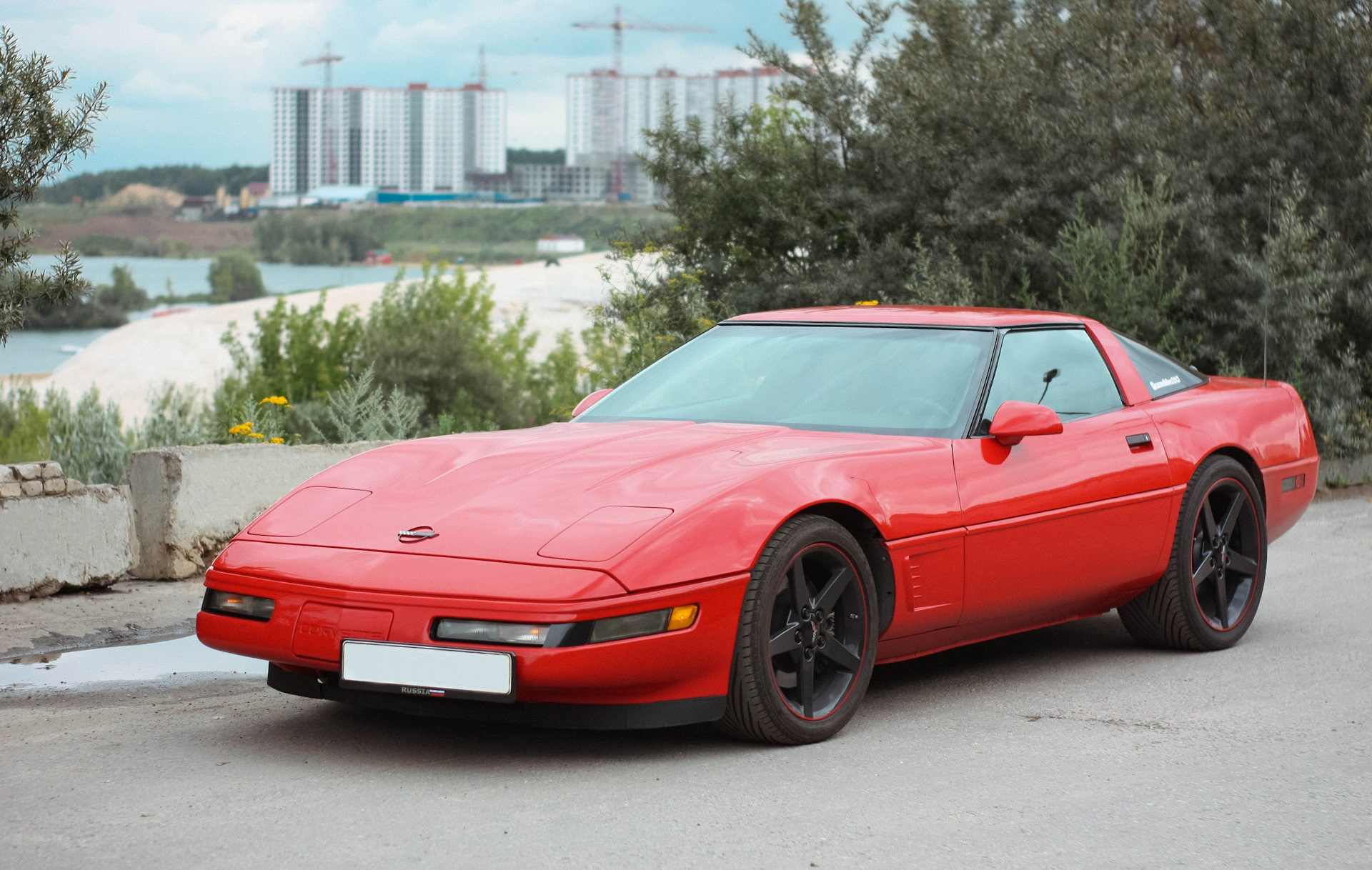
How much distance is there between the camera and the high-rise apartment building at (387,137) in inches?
5935

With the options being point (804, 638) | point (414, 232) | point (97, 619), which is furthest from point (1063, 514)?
point (414, 232)

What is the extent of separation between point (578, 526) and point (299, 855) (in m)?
1.14

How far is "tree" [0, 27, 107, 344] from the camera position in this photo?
6.11m

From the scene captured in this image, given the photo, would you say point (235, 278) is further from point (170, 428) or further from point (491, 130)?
point (491, 130)

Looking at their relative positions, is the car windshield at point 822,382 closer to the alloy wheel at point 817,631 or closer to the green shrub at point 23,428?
the alloy wheel at point 817,631

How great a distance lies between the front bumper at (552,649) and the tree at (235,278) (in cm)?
8239

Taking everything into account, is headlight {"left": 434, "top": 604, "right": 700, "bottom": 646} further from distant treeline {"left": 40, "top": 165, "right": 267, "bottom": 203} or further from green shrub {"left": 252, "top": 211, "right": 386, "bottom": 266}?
green shrub {"left": 252, "top": 211, "right": 386, "bottom": 266}

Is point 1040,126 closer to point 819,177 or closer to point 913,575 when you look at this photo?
point 819,177

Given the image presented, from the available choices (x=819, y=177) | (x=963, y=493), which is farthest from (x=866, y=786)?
(x=819, y=177)

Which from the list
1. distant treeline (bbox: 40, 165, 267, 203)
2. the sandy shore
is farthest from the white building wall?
the sandy shore

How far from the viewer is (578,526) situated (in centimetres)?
392

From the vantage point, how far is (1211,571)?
572 cm

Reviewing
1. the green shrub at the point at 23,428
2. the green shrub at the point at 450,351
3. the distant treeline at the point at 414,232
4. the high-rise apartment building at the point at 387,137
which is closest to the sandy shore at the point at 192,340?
the green shrub at the point at 450,351

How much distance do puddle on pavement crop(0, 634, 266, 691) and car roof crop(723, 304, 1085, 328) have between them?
2.39 meters
